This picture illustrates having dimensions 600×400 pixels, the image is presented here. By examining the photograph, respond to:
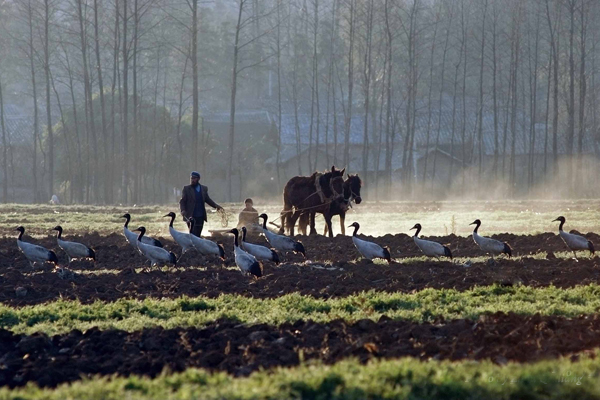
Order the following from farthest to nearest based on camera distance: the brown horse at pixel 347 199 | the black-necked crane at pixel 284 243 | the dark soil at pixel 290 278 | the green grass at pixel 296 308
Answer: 1. the brown horse at pixel 347 199
2. the black-necked crane at pixel 284 243
3. the dark soil at pixel 290 278
4. the green grass at pixel 296 308

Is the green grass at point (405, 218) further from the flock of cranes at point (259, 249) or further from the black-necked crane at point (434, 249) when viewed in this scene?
the black-necked crane at point (434, 249)

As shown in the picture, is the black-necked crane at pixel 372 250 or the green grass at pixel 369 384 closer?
the green grass at pixel 369 384

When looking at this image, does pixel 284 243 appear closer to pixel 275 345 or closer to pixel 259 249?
pixel 259 249

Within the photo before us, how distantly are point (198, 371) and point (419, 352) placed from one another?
2.24 meters

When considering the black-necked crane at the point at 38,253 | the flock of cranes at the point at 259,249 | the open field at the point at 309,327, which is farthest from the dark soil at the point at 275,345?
the black-necked crane at the point at 38,253

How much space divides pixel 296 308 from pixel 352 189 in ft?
46.9

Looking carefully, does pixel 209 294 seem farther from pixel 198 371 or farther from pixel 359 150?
pixel 359 150

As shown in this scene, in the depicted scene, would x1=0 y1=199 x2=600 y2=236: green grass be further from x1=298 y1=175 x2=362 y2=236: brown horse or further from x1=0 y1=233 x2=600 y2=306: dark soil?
x1=0 y1=233 x2=600 y2=306: dark soil

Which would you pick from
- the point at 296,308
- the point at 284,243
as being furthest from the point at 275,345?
the point at 284,243

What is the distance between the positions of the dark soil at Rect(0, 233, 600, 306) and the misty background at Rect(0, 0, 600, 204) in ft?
111

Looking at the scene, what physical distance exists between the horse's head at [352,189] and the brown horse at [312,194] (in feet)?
0.59

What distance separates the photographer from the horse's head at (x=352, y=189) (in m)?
26.3

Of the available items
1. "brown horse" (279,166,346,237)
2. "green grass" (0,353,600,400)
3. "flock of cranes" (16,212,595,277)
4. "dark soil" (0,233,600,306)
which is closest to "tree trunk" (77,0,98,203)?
"brown horse" (279,166,346,237)

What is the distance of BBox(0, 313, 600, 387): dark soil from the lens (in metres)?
8.84
